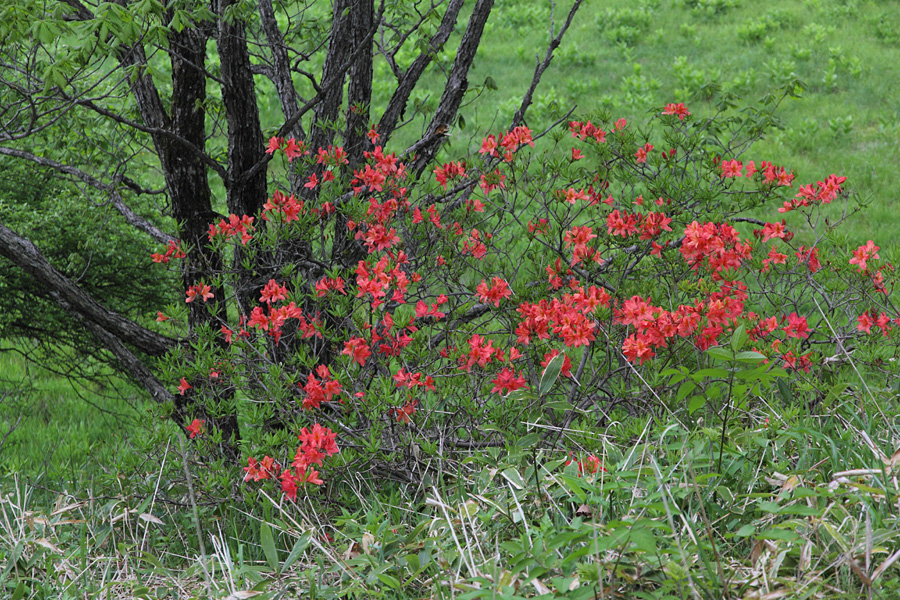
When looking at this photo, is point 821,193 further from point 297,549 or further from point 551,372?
point 297,549

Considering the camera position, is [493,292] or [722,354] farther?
[493,292]

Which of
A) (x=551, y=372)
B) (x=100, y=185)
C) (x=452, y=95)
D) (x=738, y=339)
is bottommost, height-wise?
(x=551, y=372)

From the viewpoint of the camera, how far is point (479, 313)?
329 centimetres

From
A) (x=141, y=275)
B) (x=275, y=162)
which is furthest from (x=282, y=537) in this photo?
(x=275, y=162)

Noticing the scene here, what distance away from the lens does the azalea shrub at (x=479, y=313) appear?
8.16ft

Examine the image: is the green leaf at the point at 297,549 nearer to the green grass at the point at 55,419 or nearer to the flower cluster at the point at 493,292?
the flower cluster at the point at 493,292

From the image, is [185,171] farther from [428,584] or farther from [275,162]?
[275,162]

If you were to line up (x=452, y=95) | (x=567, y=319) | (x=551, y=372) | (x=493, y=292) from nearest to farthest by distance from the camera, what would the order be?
(x=551, y=372)
(x=567, y=319)
(x=493, y=292)
(x=452, y=95)

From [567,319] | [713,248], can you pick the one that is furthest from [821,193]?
[567,319]

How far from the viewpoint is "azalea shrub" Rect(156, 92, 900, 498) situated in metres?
2.49

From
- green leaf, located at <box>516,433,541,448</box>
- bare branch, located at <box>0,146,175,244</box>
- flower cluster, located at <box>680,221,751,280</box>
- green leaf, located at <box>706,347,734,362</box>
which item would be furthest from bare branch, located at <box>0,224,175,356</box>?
green leaf, located at <box>706,347,734,362</box>

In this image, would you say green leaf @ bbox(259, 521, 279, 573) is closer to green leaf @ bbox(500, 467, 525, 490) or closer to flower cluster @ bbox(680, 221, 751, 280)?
green leaf @ bbox(500, 467, 525, 490)

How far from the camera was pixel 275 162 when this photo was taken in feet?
27.9

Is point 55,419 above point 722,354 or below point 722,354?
below
